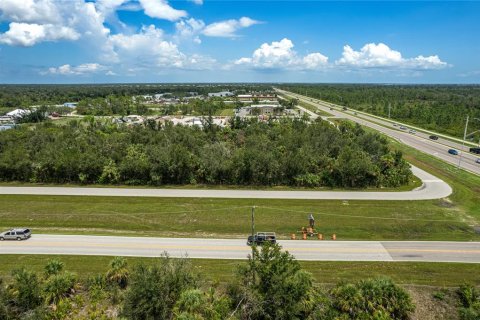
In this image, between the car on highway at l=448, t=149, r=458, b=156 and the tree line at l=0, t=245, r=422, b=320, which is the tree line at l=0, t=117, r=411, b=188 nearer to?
the tree line at l=0, t=245, r=422, b=320

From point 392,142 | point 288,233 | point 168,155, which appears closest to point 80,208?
point 168,155

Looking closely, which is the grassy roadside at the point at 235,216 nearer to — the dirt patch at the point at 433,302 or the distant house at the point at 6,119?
the dirt patch at the point at 433,302

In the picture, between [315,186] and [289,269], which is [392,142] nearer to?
[315,186]

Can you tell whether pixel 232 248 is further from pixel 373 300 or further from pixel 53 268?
pixel 53 268

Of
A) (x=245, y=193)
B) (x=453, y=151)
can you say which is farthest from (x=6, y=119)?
(x=453, y=151)

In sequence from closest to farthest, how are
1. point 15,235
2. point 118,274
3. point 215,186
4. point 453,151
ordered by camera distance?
1. point 118,274
2. point 15,235
3. point 215,186
4. point 453,151

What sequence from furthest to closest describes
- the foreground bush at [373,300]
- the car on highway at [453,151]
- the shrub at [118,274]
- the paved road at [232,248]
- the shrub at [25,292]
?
the car on highway at [453,151], the paved road at [232,248], the shrub at [118,274], the shrub at [25,292], the foreground bush at [373,300]

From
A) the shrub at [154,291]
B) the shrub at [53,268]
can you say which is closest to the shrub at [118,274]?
the shrub at [154,291]

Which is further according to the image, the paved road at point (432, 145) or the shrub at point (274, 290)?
the paved road at point (432, 145)
